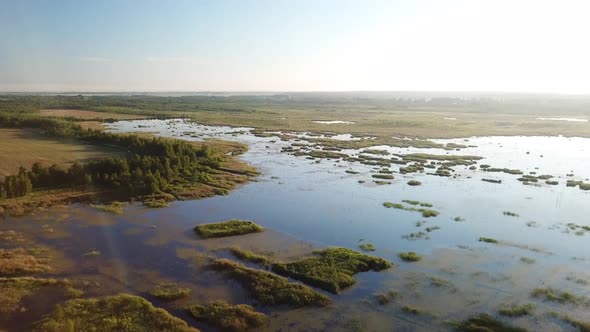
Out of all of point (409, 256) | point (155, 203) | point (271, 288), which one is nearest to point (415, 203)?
point (409, 256)

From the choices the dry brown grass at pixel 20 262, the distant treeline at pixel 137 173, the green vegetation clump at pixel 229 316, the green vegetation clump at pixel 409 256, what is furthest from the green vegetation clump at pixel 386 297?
the distant treeline at pixel 137 173

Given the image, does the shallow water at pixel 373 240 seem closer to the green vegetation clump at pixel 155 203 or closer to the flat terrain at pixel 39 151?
the green vegetation clump at pixel 155 203

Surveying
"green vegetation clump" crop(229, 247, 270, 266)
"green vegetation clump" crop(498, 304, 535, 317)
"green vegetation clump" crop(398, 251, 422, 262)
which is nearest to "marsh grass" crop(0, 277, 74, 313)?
"green vegetation clump" crop(229, 247, 270, 266)

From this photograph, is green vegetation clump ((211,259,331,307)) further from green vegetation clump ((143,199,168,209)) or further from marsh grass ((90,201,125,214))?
marsh grass ((90,201,125,214))

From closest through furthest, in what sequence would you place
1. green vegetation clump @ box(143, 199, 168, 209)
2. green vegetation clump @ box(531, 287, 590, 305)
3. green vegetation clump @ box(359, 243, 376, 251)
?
green vegetation clump @ box(531, 287, 590, 305)
green vegetation clump @ box(359, 243, 376, 251)
green vegetation clump @ box(143, 199, 168, 209)

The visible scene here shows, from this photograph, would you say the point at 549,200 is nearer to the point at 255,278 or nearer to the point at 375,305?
the point at 375,305

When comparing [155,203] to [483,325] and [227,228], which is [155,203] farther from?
[483,325]
